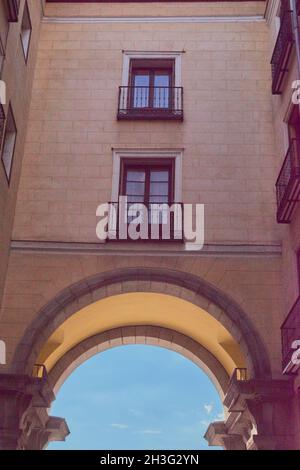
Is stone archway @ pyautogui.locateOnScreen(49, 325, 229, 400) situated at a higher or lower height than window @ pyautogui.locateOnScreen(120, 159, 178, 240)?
lower

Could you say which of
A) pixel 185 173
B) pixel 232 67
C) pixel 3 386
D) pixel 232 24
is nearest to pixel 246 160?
pixel 185 173

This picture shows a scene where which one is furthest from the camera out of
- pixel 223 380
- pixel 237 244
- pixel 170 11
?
pixel 170 11

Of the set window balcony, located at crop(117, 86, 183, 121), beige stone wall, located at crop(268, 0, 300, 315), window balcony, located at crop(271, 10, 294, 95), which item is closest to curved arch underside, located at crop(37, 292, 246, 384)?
beige stone wall, located at crop(268, 0, 300, 315)

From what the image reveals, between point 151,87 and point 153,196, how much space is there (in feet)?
10.7

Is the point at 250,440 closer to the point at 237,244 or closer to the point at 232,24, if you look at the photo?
the point at 237,244

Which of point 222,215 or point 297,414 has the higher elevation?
point 222,215

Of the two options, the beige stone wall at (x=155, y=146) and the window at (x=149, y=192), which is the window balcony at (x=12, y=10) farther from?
the window at (x=149, y=192)

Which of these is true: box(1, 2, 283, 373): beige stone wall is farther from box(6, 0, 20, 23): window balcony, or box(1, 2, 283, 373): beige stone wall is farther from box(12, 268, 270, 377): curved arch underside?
box(6, 0, 20, 23): window balcony

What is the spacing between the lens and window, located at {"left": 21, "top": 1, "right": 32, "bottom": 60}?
15.9 metres

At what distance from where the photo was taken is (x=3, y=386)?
12.8 meters

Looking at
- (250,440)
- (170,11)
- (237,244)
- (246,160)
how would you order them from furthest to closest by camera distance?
1. (170,11)
2. (246,160)
3. (237,244)
4. (250,440)

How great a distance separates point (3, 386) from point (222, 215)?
5.99 m

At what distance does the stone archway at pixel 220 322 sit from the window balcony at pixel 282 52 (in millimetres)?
4843

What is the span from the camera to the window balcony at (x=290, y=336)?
12.1 m
